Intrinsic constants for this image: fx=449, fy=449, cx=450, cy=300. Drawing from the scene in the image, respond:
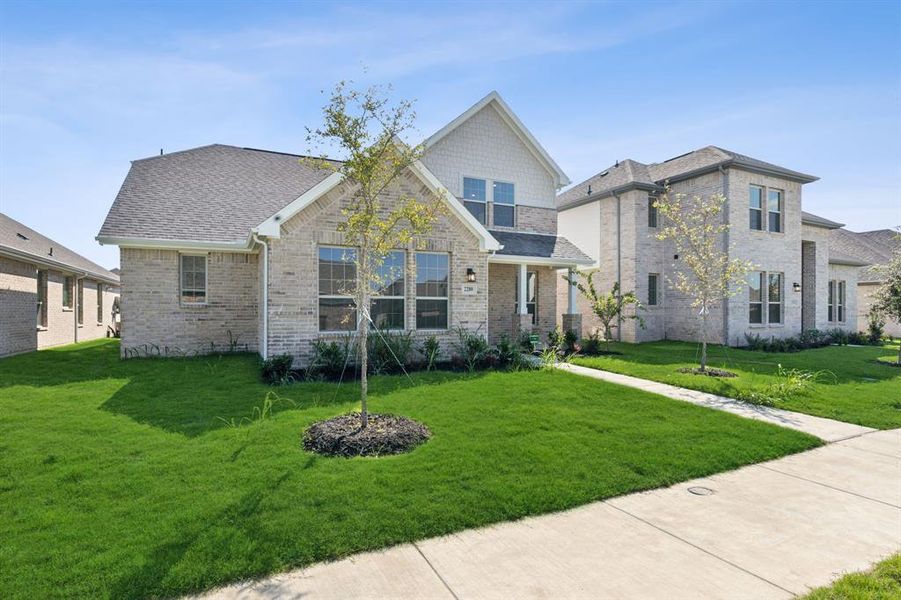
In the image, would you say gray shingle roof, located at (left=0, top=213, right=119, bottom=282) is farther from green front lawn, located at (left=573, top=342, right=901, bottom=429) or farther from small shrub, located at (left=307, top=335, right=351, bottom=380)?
green front lawn, located at (left=573, top=342, right=901, bottom=429)

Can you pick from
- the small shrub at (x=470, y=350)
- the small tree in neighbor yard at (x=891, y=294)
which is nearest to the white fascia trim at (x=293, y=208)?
the small shrub at (x=470, y=350)

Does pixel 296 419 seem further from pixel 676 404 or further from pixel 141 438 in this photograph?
pixel 676 404

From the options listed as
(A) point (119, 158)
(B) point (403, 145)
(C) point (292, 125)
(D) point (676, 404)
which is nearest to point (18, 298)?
(A) point (119, 158)

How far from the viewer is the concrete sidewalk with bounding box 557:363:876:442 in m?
7.11

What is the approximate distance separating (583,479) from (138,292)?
12.7 meters

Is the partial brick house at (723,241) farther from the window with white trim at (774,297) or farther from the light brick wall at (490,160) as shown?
the light brick wall at (490,160)

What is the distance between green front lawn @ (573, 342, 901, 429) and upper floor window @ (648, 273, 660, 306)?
6.87ft

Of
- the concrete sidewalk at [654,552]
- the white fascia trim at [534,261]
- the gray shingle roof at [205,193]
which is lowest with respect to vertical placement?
the concrete sidewalk at [654,552]

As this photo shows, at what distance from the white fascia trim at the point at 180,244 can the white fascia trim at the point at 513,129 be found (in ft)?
21.9

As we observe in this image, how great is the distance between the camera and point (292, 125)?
258 inches

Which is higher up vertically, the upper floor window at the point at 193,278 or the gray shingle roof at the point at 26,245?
the gray shingle roof at the point at 26,245

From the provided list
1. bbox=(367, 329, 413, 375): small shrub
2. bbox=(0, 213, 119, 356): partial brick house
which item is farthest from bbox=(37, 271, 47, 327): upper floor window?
bbox=(367, 329, 413, 375): small shrub

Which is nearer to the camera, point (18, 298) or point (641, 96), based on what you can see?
point (641, 96)

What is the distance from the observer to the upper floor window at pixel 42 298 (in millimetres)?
16141
